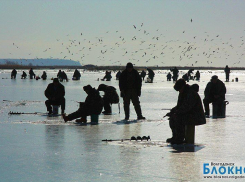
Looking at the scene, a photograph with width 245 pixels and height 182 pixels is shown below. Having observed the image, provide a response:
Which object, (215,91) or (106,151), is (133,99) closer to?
(215,91)

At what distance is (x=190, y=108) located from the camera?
405 inches

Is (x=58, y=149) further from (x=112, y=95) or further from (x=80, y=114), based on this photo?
(x=112, y=95)

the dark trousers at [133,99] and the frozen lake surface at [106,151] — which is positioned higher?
the dark trousers at [133,99]

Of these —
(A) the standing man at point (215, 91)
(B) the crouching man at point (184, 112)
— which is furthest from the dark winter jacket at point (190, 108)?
(A) the standing man at point (215, 91)

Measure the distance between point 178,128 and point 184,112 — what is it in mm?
307

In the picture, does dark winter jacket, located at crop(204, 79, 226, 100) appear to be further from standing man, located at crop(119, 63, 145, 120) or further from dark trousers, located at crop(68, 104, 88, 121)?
dark trousers, located at crop(68, 104, 88, 121)

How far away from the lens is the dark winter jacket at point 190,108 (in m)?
10.3

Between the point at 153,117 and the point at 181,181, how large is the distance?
9.39 meters

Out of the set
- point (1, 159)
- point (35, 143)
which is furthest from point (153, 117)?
point (1, 159)

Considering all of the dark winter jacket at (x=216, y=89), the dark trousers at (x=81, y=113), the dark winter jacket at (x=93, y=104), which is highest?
the dark winter jacket at (x=216, y=89)

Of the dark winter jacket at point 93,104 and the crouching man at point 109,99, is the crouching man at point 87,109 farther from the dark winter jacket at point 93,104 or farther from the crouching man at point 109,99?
the crouching man at point 109,99

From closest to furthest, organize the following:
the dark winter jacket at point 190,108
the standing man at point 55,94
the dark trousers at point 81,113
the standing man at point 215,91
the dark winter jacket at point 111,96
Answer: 1. the dark winter jacket at point 190,108
2. the dark trousers at point 81,113
3. the standing man at point 215,91
4. the standing man at point 55,94
5. the dark winter jacket at point 111,96

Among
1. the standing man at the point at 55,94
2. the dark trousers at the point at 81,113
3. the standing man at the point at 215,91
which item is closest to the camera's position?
the dark trousers at the point at 81,113

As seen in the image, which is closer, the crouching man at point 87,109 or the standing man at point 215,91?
the crouching man at point 87,109
